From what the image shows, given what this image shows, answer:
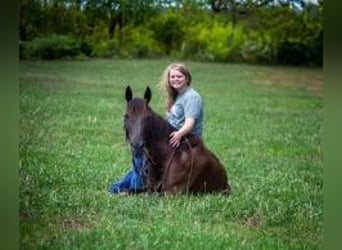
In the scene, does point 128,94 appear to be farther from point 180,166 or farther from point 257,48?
point 257,48

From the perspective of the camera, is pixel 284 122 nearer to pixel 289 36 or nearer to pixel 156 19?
pixel 289 36

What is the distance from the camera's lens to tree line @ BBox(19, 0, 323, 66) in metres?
3.23

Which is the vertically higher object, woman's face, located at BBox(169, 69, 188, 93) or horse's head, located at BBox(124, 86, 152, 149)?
woman's face, located at BBox(169, 69, 188, 93)

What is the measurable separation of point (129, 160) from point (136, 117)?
20 cm

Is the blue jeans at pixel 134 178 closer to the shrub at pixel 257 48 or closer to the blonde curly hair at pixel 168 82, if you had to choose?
the blonde curly hair at pixel 168 82

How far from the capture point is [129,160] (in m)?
3.29

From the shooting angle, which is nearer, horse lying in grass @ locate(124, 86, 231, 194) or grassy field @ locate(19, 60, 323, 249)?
grassy field @ locate(19, 60, 323, 249)

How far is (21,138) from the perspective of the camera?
321 centimetres

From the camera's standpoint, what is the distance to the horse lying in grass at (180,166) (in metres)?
3.30

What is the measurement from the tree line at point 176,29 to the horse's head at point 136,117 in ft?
0.67

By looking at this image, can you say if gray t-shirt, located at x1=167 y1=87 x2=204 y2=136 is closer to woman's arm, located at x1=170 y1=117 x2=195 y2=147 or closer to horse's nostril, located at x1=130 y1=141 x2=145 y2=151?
woman's arm, located at x1=170 y1=117 x2=195 y2=147

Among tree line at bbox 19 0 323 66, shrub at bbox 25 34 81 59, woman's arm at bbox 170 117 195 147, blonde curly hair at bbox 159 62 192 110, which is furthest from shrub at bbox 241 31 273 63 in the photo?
shrub at bbox 25 34 81 59

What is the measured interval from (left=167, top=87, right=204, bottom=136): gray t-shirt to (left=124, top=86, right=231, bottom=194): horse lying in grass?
0.03 meters

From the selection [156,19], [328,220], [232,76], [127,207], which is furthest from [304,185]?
[156,19]
